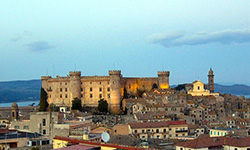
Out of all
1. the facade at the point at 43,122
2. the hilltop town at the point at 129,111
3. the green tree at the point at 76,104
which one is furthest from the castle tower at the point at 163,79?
the facade at the point at 43,122

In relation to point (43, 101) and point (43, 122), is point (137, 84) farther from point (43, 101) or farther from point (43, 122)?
point (43, 122)

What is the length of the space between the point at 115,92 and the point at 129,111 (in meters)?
5.89

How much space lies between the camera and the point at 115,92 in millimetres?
82812

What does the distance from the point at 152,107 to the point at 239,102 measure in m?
21.8

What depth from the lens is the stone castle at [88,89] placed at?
83.2 meters

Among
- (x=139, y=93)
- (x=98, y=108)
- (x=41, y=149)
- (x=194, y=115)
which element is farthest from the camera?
(x=139, y=93)

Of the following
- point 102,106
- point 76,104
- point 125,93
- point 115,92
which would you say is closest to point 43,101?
point 76,104

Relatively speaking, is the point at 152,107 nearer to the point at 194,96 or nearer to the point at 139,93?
the point at 194,96

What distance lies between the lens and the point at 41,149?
34656mm

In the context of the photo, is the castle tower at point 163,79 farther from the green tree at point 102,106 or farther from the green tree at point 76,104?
the green tree at point 76,104

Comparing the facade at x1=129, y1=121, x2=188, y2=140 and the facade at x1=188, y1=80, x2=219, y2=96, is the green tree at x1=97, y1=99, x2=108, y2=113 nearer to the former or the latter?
the facade at x1=188, y1=80, x2=219, y2=96

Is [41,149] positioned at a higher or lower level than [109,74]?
lower

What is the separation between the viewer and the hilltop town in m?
51.4

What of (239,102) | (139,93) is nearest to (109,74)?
(139,93)
